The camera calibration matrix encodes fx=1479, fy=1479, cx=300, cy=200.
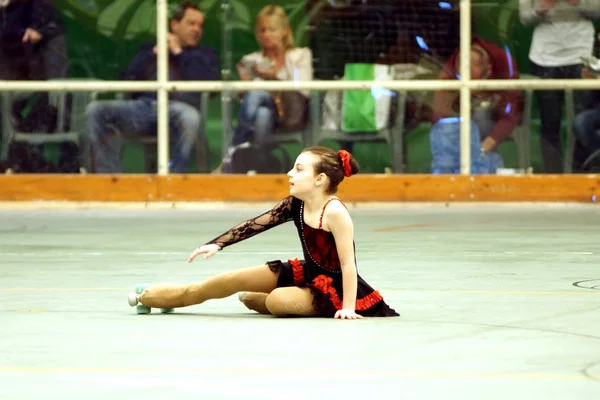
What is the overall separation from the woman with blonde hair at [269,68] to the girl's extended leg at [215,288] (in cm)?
1227

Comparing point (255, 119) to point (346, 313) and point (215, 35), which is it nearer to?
point (215, 35)

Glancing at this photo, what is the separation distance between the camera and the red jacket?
2053cm

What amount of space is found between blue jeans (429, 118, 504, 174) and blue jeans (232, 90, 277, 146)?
2.26 metres

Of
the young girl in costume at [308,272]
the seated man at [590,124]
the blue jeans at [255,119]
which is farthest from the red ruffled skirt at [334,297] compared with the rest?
the seated man at [590,124]

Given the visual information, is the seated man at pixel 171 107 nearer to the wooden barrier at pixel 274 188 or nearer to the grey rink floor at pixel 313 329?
the wooden barrier at pixel 274 188

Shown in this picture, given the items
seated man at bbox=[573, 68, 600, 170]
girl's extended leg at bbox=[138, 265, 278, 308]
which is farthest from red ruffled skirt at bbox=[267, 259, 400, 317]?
seated man at bbox=[573, 68, 600, 170]

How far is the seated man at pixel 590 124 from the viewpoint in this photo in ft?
66.9

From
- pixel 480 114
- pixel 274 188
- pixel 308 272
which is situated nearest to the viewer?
pixel 308 272

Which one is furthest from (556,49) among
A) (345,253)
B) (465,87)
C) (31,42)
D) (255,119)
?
(345,253)

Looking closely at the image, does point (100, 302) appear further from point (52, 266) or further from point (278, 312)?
point (52, 266)

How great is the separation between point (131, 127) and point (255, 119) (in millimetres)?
1769

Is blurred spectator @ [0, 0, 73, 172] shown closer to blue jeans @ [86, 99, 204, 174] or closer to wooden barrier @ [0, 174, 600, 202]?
blue jeans @ [86, 99, 204, 174]

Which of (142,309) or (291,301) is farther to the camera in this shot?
(142,309)

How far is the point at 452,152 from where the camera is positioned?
20594 millimetres
